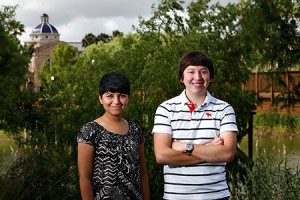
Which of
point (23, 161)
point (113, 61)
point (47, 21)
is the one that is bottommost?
point (23, 161)

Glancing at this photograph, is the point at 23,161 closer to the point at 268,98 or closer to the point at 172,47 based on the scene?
the point at 172,47

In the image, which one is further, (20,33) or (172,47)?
(20,33)

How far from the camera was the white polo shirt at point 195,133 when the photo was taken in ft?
10.9

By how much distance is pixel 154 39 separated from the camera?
40.2ft

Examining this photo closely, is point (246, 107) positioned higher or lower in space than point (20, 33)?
lower

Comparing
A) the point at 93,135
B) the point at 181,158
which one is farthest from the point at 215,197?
the point at 93,135

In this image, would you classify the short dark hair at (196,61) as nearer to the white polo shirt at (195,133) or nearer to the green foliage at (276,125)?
the white polo shirt at (195,133)

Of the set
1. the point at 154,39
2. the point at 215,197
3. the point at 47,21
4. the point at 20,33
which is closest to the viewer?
the point at 215,197

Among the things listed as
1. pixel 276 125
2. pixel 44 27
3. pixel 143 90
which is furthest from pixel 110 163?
pixel 44 27

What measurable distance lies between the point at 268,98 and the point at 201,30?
28.4ft

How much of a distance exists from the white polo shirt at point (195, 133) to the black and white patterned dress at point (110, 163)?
0.21 m

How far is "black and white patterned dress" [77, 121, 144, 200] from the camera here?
3.46 metres

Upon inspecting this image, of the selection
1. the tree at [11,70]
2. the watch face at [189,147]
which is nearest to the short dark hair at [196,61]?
the watch face at [189,147]

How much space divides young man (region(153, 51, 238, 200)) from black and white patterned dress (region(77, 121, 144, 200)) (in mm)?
187
